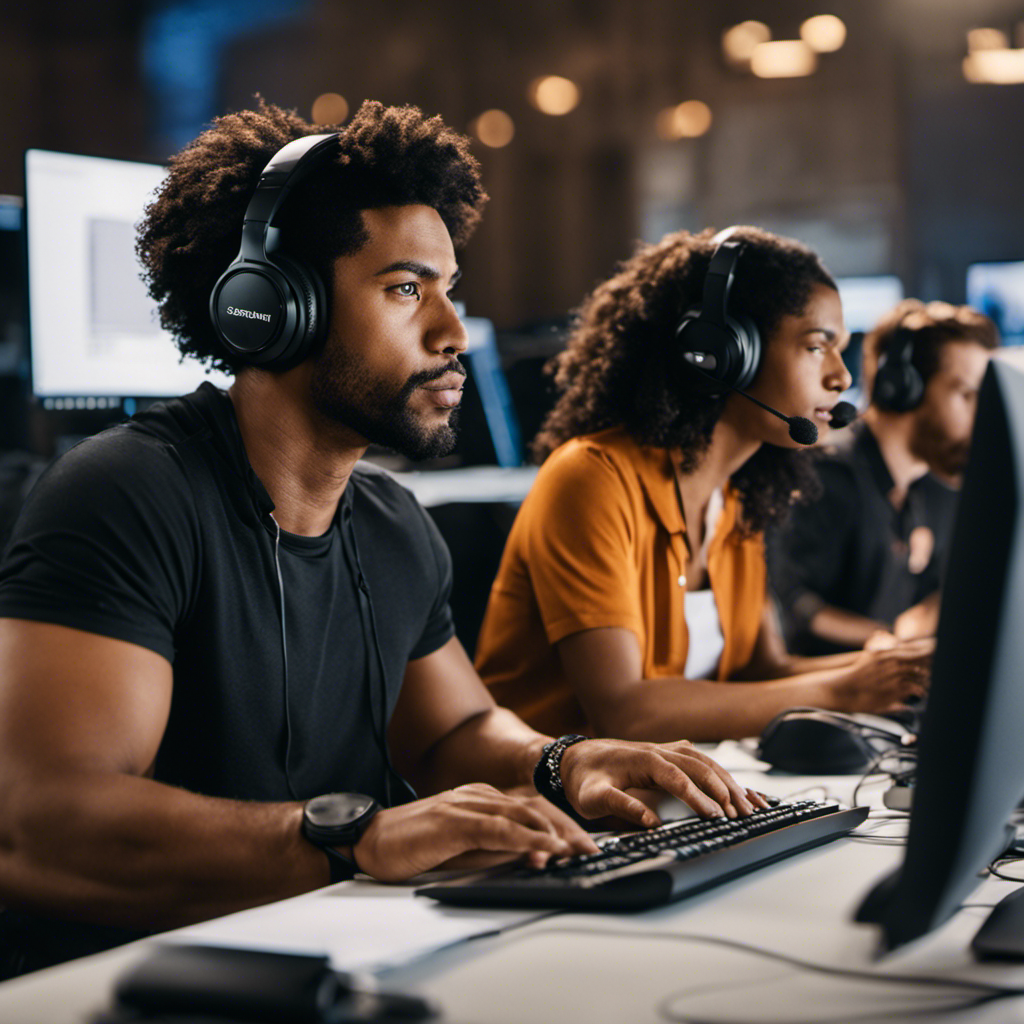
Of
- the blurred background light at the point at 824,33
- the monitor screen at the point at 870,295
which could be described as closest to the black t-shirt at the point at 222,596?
the monitor screen at the point at 870,295

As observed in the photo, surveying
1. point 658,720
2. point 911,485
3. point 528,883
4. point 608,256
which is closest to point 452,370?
point 658,720

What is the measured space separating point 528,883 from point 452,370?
2.28ft

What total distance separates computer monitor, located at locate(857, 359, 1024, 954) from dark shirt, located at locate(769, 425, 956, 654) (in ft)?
6.14

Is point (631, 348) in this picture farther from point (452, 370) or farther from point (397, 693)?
point (397, 693)

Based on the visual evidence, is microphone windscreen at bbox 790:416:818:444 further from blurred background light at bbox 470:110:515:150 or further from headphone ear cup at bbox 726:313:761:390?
blurred background light at bbox 470:110:515:150

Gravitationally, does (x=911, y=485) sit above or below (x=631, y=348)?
below

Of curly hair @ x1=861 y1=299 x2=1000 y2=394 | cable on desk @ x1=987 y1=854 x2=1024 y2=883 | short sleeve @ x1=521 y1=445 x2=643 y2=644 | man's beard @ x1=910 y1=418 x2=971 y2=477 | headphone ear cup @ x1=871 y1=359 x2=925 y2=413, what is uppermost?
curly hair @ x1=861 y1=299 x2=1000 y2=394

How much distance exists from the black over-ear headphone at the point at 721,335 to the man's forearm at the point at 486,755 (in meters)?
0.60

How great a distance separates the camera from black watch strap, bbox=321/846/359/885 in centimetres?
87

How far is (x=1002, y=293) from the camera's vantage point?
12.7 feet

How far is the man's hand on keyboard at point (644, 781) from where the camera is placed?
98 cm

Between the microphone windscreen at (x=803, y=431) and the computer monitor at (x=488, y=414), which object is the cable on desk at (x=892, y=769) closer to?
the microphone windscreen at (x=803, y=431)

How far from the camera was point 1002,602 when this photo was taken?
22.7 inches

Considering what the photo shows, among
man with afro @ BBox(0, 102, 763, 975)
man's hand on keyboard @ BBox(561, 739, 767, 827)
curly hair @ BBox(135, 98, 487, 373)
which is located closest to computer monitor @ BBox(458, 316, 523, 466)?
man with afro @ BBox(0, 102, 763, 975)
